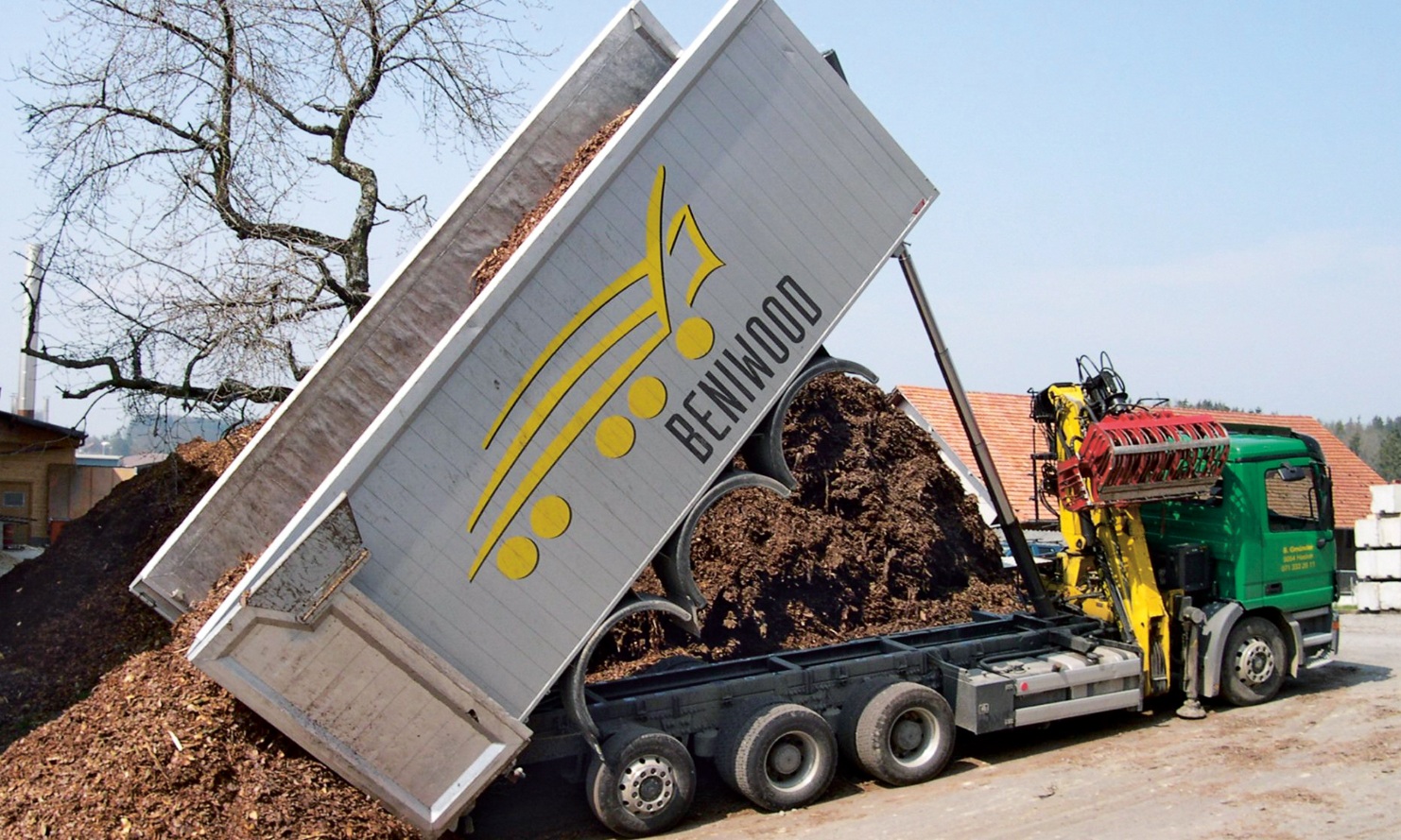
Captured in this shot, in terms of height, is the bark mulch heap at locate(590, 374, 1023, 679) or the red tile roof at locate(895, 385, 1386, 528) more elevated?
the red tile roof at locate(895, 385, 1386, 528)

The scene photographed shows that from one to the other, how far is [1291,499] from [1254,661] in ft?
5.04

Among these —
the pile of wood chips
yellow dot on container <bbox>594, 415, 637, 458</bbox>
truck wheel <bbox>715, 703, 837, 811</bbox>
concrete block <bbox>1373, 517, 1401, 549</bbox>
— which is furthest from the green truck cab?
concrete block <bbox>1373, 517, 1401, 549</bbox>

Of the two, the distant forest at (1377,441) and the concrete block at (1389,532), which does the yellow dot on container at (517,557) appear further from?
the distant forest at (1377,441)

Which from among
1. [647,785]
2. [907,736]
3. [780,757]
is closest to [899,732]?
[907,736]

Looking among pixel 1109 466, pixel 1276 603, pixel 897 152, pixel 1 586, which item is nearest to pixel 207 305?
pixel 1 586

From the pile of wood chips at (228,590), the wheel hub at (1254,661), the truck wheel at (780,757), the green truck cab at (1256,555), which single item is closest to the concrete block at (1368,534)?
the pile of wood chips at (228,590)

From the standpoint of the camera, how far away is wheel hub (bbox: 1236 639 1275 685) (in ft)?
33.1

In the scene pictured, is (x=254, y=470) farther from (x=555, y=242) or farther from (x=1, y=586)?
A: (x=1, y=586)

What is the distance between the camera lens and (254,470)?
27.3 ft

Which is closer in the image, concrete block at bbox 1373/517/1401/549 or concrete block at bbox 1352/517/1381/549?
concrete block at bbox 1373/517/1401/549

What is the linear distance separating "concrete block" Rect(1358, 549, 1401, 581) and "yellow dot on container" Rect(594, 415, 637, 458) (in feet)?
49.6

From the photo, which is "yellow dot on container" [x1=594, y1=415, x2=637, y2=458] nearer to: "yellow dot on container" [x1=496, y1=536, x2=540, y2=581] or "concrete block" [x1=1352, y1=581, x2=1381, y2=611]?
"yellow dot on container" [x1=496, y1=536, x2=540, y2=581]

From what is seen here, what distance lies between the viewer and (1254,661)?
10.1 meters

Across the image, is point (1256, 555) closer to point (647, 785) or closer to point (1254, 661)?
point (1254, 661)
